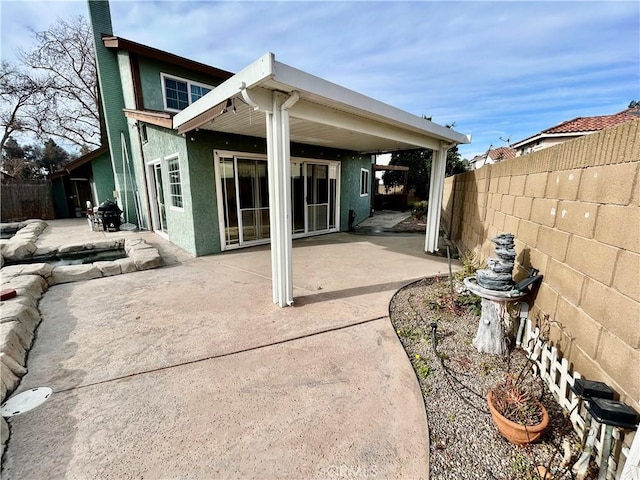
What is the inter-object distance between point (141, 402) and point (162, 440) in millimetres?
495

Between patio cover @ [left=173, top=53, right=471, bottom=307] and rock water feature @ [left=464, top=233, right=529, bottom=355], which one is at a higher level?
patio cover @ [left=173, top=53, right=471, bottom=307]

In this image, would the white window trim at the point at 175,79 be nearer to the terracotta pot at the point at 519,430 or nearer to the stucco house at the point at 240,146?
the stucco house at the point at 240,146

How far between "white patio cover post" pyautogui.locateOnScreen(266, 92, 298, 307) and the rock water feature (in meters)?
2.31

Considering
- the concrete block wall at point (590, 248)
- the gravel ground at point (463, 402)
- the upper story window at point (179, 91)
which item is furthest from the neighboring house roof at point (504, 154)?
the gravel ground at point (463, 402)

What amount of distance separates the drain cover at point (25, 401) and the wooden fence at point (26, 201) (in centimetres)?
1643

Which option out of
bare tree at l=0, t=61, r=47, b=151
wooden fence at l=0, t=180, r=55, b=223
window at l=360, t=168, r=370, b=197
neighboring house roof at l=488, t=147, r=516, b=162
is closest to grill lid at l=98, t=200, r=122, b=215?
wooden fence at l=0, t=180, r=55, b=223

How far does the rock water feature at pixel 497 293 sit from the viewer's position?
259 centimetres

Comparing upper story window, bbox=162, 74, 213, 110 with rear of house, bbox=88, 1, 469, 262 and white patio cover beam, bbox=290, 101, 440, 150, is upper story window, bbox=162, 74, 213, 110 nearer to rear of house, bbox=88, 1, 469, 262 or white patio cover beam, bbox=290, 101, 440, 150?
rear of house, bbox=88, 1, 469, 262

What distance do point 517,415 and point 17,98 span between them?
25672 mm

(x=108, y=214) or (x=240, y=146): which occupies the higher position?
(x=240, y=146)

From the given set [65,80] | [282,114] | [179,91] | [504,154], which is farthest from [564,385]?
[504,154]

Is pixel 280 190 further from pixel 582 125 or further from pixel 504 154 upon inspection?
pixel 504 154

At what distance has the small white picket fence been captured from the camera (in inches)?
58.3

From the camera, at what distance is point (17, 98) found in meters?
15.8
